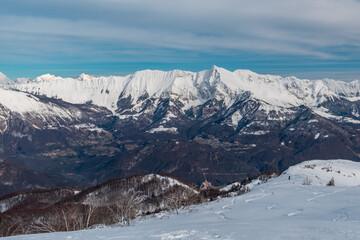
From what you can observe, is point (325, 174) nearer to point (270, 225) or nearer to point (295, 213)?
point (295, 213)

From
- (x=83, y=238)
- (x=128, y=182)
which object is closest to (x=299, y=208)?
(x=83, y=238)

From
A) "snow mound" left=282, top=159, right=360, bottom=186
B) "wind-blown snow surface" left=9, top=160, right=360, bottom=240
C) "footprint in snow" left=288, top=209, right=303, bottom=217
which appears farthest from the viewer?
"snow mound" left=282, top=159, right=360, bottom=186

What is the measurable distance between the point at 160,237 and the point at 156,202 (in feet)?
328

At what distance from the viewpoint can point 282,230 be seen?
26.0 meters

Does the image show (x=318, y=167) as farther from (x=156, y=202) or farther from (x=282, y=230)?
(x=282, y=230)

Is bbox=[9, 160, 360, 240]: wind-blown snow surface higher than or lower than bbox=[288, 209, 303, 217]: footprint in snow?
higher

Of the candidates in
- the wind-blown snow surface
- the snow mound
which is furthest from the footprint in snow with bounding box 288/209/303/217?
the snow mound

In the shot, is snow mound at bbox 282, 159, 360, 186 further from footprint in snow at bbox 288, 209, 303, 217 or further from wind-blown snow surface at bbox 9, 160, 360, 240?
footprint in snow at bbox 288, 209, 303, 217

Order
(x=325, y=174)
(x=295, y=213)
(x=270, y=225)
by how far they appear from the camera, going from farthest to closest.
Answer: (x=325, y=174)
(x=295, y=213)
(x=270, y=225)

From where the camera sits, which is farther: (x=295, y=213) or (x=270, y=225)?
(x=295, y=213)

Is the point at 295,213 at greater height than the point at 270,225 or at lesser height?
lesser

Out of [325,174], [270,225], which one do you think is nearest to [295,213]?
[270,225]

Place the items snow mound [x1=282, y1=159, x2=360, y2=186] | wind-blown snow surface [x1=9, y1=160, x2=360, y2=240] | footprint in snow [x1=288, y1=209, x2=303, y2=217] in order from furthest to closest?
1. snow mound [x1=282, y1=159, x2=360, y2=186]
2. footprint in snow [x1=288, y1=209, x2=303, y2=217]
3. wind-blown snow surface [x1=9, y1=160, x2=360, y2=240]

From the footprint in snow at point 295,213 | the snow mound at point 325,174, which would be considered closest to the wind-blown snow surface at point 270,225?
the footprint in snow at point 295,213
